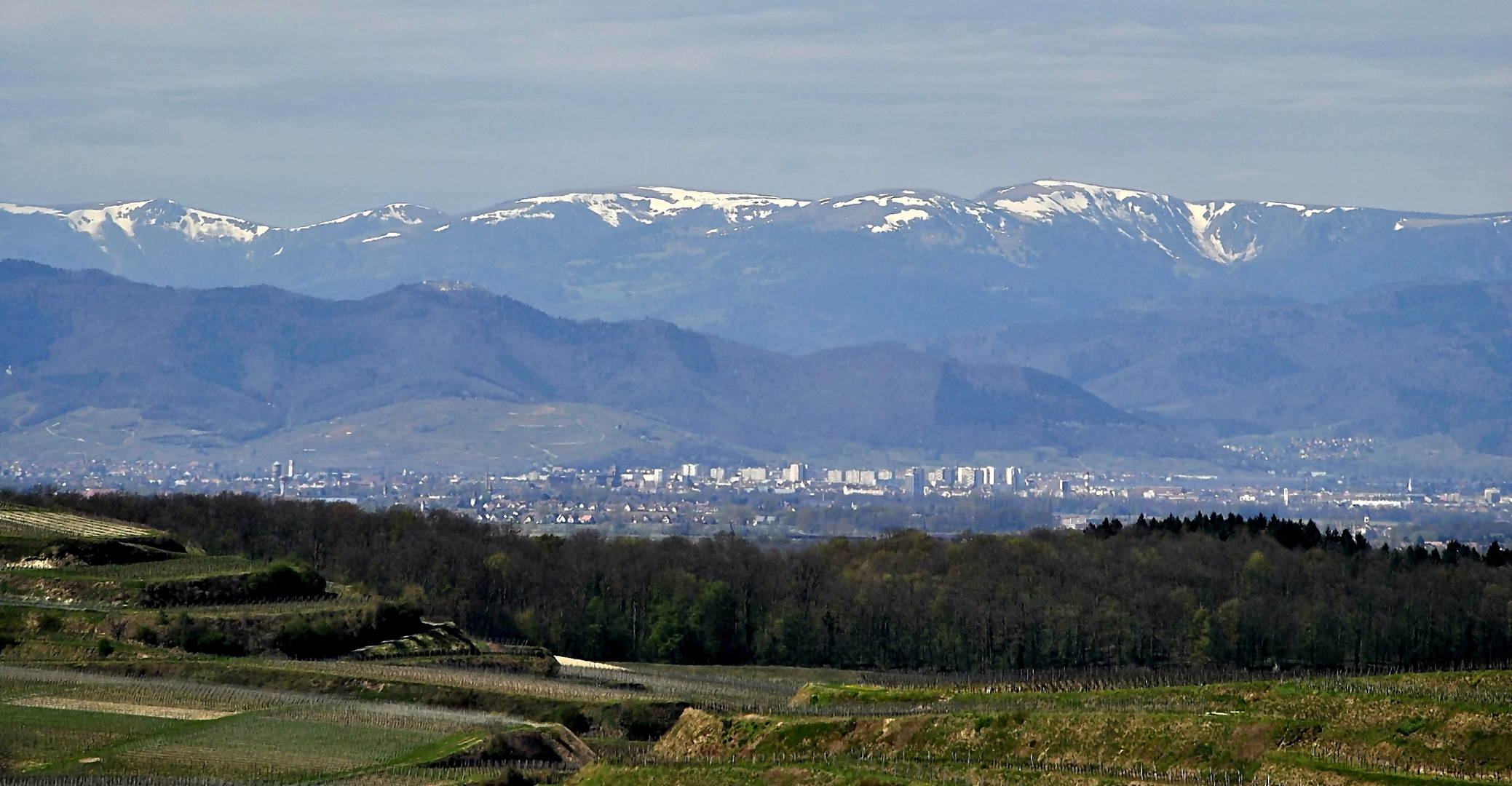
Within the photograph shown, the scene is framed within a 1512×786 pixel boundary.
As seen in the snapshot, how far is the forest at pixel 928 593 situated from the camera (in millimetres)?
142750

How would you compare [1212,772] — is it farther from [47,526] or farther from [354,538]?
[354,538]

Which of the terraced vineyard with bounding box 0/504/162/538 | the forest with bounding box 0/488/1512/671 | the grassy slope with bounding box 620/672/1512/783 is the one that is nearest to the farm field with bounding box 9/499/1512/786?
the grassy slope with bounding box 620/672/1512/783

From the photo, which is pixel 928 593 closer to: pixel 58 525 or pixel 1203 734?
pixel 58 525

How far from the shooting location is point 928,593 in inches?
6122

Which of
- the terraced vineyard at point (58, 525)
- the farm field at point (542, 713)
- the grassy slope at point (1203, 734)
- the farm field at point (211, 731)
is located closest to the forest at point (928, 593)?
the terraced vineyard at point (58, 525)

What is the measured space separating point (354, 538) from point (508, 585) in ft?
53.2

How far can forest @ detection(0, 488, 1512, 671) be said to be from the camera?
143 meters

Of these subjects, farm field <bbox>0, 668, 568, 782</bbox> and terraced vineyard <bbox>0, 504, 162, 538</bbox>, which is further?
terraced vineyard <bbox>0, 504, 162, 538</bbox>

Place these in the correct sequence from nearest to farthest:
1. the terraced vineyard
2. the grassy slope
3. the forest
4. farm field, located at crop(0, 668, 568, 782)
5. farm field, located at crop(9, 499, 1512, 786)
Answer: the grassy slope
farm field, located at crop(9, 499, 1512, 786)
farm field, located at crop(0, 668, 568, 782)
the terraced vineyard
the forest

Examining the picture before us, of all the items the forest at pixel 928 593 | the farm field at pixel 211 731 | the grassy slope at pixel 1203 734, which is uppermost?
the forest at pixel 928 593

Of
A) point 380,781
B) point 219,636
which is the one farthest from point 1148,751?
point 219,636

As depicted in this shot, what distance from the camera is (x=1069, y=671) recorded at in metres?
125

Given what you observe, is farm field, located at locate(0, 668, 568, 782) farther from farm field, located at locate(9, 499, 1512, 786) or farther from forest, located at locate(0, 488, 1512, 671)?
forest, located at locate(0, 488, 1512, 671)

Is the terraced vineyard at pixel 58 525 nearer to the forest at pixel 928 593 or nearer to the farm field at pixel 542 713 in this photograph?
the farm field at pixel 542 713
